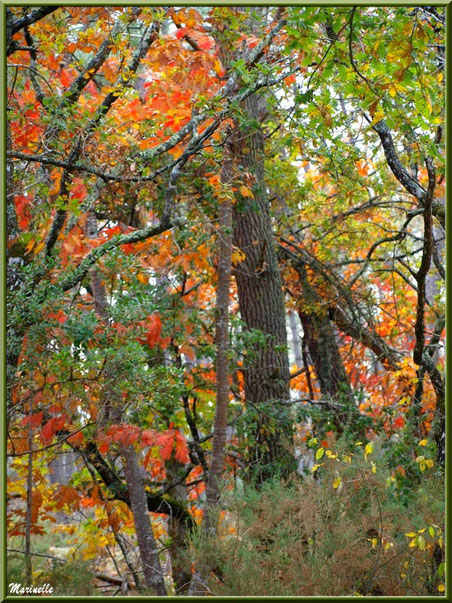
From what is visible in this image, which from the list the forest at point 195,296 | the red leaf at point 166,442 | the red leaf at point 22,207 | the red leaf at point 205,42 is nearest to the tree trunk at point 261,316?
the forest at point 195,296

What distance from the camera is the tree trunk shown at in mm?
4824

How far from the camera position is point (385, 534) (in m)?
3.20

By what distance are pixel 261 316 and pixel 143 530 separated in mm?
2074

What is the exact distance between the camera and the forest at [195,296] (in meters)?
3.08

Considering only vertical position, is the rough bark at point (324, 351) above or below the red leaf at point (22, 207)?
below

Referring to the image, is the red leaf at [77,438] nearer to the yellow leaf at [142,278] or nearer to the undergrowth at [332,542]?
the undergrowth at [332,542]

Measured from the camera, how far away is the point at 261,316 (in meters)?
5.56

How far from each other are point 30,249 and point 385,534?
2.36 metres

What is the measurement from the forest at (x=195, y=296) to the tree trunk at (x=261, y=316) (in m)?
0.02

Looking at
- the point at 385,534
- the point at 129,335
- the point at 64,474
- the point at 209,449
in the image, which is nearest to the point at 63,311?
the point at 129,335

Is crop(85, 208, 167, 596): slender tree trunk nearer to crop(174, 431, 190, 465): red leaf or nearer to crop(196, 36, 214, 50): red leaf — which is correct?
crop(174, 431, 190, 465): red leaf

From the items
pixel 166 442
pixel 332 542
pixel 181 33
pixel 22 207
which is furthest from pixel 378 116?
pixel 166 442

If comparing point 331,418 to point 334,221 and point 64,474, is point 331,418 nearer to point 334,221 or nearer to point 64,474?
point 334,221

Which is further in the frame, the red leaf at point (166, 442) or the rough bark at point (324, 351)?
the rough bark at point (324, 351)
